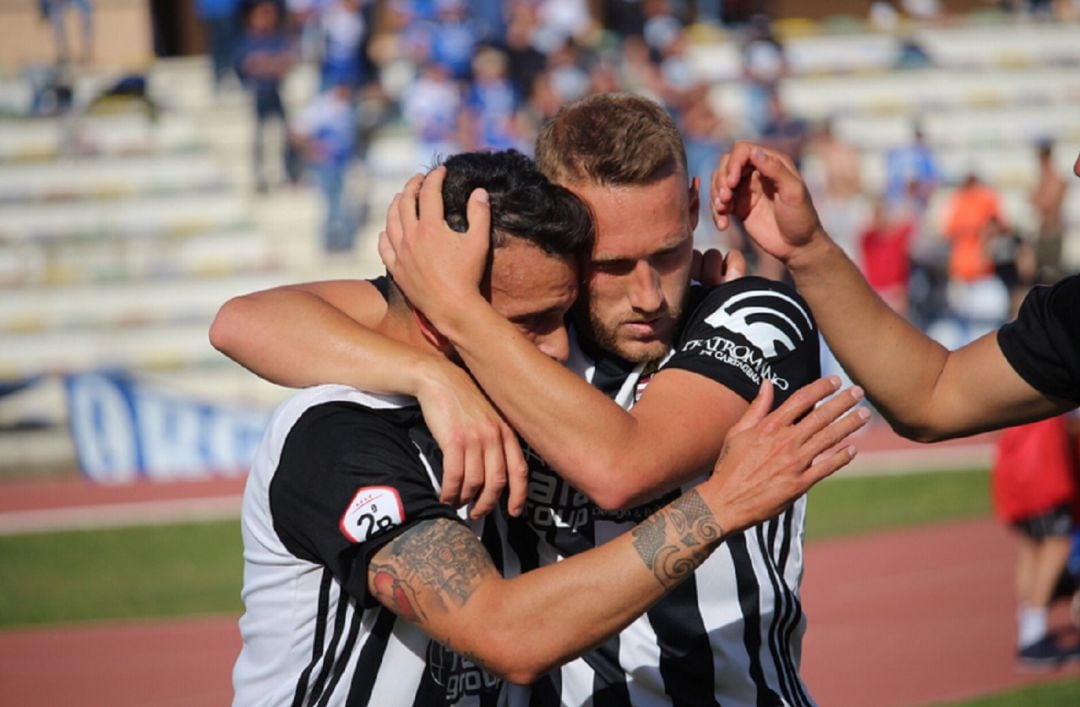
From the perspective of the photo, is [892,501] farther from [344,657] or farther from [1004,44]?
[1004,44]

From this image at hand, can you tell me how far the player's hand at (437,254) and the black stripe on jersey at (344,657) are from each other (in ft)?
2.39

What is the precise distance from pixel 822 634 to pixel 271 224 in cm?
1355

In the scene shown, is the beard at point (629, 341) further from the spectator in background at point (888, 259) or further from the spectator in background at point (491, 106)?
the spectator in background at point (491, 106)

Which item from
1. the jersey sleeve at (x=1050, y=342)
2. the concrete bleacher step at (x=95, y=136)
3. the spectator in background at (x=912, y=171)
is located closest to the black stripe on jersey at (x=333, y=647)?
the jersey sleeve at (x=1050, y=342)

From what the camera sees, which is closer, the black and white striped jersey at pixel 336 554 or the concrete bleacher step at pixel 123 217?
the black and white striped jersey at pixel 336 554

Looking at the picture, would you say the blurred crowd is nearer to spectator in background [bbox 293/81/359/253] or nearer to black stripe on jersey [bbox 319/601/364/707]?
spectator in background [bbox 293/81/359/253]

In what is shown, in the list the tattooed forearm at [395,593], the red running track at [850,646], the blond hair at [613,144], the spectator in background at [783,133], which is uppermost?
the blond hair at [613,144]

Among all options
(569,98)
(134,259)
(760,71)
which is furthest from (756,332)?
(760,71)

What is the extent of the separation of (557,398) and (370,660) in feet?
2.54

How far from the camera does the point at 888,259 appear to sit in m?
19.0

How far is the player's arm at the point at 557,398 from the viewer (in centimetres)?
348

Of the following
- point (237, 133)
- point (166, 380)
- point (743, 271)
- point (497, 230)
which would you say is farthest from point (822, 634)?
point (237, 133)

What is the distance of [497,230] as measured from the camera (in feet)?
12.0

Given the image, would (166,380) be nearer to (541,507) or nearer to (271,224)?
(271,224)
